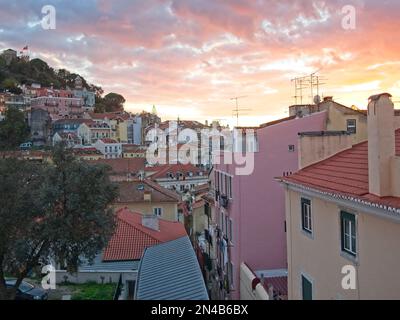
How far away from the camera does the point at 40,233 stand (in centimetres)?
1277

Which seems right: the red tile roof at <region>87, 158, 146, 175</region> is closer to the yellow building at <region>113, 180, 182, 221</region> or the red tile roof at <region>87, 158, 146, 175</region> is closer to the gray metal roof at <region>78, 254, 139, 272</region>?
the yellow building at <region>113, 180, 182, 221</region>

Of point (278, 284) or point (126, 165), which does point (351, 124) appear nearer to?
point (278, 284)

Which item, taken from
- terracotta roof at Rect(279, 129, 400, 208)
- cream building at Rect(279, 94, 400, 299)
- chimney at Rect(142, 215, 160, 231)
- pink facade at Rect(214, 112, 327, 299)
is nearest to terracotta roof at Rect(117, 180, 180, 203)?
chimney at Rect(142, 215, 160, 231)

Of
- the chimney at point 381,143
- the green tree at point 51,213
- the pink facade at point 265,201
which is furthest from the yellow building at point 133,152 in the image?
the chimney at point 381,143

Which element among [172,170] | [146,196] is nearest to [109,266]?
[146,196]

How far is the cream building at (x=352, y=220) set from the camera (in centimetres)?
699

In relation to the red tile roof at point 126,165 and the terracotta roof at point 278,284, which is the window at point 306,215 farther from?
the red tile roof at point 126,165

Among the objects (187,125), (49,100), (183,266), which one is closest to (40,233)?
(183,266)

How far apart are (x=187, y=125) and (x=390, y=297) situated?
373ft

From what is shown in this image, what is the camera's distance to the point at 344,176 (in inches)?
365

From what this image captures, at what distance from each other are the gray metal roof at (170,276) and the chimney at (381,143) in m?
5.23

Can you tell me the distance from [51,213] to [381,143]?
9.68m

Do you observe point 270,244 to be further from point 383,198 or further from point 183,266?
point 383,198

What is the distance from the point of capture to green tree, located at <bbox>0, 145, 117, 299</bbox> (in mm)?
12688
